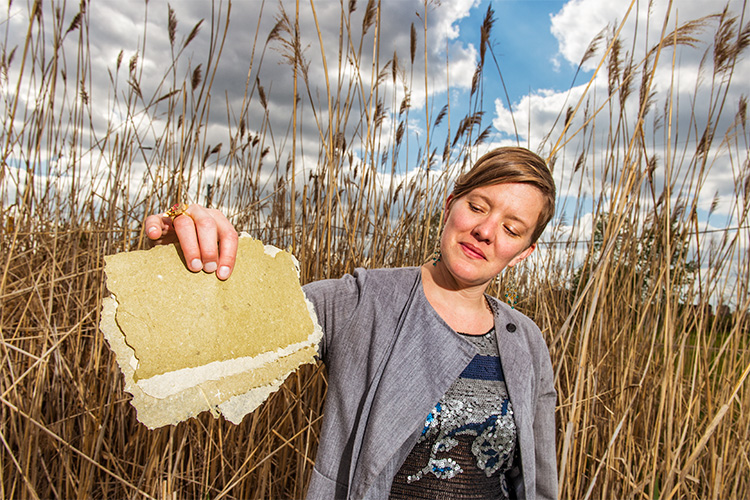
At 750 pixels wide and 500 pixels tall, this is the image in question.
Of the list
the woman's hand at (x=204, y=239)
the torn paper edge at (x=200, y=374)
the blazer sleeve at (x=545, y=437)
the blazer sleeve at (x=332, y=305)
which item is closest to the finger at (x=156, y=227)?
the woman's hand at (x=204, y=239)

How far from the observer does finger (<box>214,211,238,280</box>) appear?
1.92 feet

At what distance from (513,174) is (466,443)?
1.85ft

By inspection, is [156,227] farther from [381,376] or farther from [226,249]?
[381,376]

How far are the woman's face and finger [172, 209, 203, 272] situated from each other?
1.74 ft

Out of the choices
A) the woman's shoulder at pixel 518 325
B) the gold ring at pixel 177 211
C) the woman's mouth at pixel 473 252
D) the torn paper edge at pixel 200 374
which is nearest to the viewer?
the torn paper edge at pixel 200 374

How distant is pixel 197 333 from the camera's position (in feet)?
1.81

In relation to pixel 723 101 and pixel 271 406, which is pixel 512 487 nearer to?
pixel 271 406

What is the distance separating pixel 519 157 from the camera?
979 mm

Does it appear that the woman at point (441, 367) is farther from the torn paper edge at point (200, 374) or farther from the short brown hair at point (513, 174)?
the torn paper edge at point (200, 374)

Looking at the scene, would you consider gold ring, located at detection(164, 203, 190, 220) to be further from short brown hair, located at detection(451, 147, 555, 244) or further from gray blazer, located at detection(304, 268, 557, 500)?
short brown hair, located at detection(451, 147, 555, 244)

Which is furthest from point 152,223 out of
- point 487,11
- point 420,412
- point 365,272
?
point 487,11

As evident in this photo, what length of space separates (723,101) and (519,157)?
1.10 metres

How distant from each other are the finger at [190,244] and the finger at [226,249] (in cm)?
3

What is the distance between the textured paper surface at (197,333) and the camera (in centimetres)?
52
